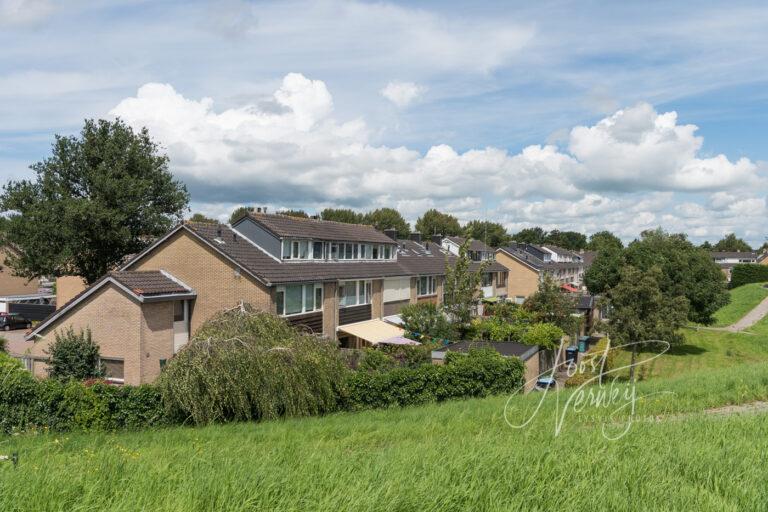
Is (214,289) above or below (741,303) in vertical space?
above

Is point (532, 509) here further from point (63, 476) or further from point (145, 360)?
point (145, 360)

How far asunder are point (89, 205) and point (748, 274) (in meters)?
88.4

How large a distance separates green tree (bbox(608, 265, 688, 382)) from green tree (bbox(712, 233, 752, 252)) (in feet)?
553

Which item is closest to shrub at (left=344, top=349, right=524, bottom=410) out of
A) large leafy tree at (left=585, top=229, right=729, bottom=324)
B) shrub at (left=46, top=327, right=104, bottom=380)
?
shrub at (left=46, top=327, right=104, bottom=380)

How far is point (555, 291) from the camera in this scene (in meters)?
40.9

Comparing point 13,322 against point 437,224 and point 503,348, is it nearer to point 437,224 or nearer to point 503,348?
point 503,348

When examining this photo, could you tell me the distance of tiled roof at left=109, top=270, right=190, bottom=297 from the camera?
2509 centimetres

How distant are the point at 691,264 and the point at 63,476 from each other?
5676 cm

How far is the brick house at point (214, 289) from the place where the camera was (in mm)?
25188

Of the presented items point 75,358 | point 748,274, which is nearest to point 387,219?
point 748,274

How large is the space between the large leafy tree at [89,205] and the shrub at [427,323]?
1857 cm

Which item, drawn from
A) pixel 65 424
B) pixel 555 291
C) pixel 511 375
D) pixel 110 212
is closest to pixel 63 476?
pixel 65 424

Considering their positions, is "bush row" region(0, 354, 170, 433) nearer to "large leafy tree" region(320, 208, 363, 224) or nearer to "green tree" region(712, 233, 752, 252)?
"large leafy tree" region(320, 208, 363, 224)

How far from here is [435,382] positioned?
810 inches
